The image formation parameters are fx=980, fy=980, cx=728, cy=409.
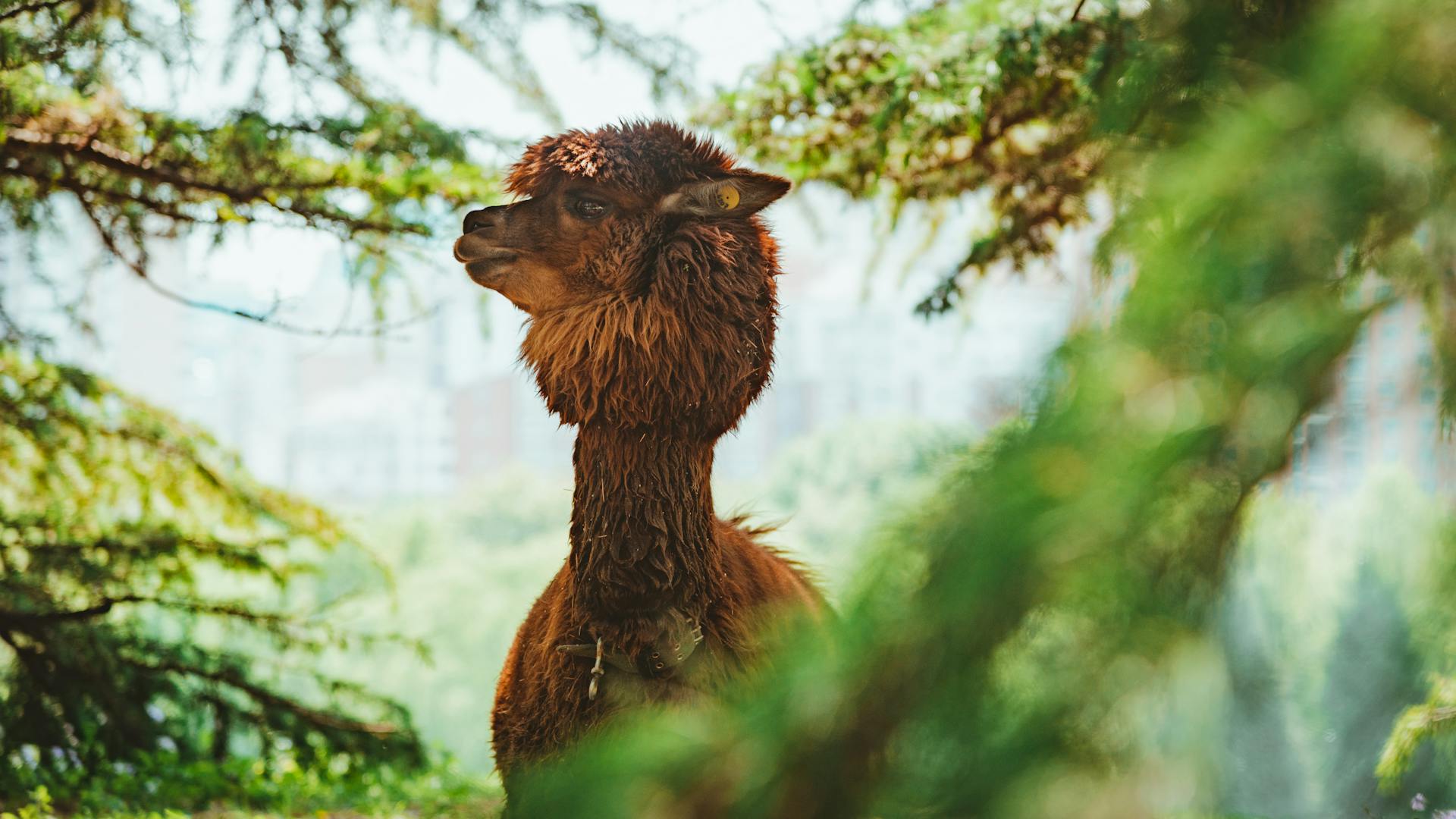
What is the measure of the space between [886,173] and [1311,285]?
158 inches

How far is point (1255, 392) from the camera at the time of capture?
2.17 ft

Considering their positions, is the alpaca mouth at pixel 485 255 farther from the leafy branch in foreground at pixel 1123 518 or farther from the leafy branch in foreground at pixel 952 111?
the leafy branch in foreground at pixel 952 111

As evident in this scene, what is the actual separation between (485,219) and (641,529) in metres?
0.83

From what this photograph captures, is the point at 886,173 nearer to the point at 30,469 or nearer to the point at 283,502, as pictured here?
the point at 283,502

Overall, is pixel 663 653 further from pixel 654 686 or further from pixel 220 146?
pixel 220 146

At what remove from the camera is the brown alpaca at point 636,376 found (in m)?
2.14

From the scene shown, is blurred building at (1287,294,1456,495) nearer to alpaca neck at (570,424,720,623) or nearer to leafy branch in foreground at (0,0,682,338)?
alpaca neck at (570,424,720,623)

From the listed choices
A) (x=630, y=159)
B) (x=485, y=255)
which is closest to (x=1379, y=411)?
(x=630, y=159)

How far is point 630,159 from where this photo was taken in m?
2.27

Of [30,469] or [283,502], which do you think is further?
[283,502]

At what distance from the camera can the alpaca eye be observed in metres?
2.28

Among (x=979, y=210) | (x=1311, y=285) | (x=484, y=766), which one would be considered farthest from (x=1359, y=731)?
(x=484, y=766)

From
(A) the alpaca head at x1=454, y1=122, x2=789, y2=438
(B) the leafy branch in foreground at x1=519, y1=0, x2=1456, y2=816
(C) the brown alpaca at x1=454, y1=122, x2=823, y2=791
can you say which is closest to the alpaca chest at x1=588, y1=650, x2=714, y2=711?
(C) the brown alpaca at x1=454, y1=122, x2=823, y2=791

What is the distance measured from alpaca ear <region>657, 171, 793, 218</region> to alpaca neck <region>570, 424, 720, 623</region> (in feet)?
1.73
